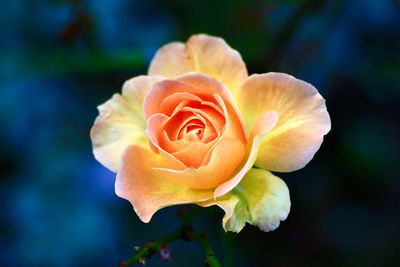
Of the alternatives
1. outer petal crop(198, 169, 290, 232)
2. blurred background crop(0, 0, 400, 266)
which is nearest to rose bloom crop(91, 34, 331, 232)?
outer petal crop(198, 169, 290, 232)

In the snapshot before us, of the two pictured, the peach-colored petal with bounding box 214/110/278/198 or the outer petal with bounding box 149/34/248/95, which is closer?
the peach-colored petal with bounding box 214/110/278/198

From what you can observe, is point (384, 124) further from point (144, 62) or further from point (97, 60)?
point (97, 60)

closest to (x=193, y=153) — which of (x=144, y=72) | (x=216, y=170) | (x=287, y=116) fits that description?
(x=216, y=170)

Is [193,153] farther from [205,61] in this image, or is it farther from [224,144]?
[205,61]

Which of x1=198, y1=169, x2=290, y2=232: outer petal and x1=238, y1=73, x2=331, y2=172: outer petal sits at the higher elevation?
x1=238, y1=73, x2=331, y2=172: outer petal

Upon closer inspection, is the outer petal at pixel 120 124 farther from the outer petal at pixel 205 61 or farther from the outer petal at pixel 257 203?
the outer petal at pixel 257 203

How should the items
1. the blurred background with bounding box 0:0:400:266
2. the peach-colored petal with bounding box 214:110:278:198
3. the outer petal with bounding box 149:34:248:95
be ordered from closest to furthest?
1. the peach-colored petal with bounding box 214:110:278:198
2. the outer petal with bounding box 149:34:248:95
3. the blurred background with bounding box 0:0:400:266

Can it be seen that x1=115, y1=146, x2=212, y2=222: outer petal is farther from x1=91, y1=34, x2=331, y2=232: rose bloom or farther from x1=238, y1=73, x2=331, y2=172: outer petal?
x1=238, y1=73, x2=331, y2=172: outer petal

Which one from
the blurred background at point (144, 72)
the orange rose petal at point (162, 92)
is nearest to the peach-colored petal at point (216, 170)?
the orange rose petal at point (162, 92)
